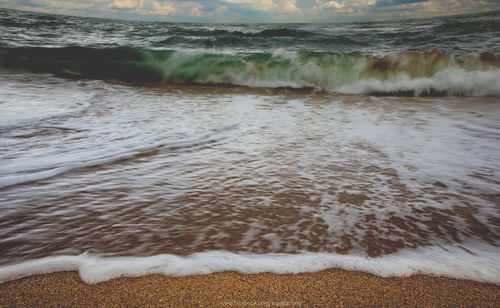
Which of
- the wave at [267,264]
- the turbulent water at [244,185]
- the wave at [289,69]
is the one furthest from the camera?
the wave at [289,69]

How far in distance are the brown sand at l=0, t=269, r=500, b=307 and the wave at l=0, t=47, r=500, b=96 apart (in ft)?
17.9

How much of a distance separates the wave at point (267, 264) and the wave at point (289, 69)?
530cm

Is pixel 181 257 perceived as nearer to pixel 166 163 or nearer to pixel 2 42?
pixel 166 163

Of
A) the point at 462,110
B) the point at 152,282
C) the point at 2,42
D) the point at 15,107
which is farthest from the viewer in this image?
the point at 2,42

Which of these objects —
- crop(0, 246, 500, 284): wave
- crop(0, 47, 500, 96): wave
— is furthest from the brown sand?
crop(0, 47, 500, 96): wave

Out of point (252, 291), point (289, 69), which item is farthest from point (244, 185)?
point (289, 69)

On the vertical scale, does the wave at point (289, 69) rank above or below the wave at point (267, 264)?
above

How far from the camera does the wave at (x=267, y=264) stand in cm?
111

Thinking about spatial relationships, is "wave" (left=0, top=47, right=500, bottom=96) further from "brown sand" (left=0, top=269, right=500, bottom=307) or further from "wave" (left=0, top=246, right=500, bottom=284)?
"brown sand" (left=0, top=269, right=500, bottom=307)

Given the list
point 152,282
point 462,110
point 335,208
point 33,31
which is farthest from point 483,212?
point 33,31

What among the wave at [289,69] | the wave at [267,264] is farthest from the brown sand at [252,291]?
the wave at [289,69]

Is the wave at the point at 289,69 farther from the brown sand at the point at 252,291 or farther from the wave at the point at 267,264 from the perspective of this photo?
the brown sand at the point at 252,291

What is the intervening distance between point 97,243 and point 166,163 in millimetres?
927

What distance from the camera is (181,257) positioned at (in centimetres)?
120
